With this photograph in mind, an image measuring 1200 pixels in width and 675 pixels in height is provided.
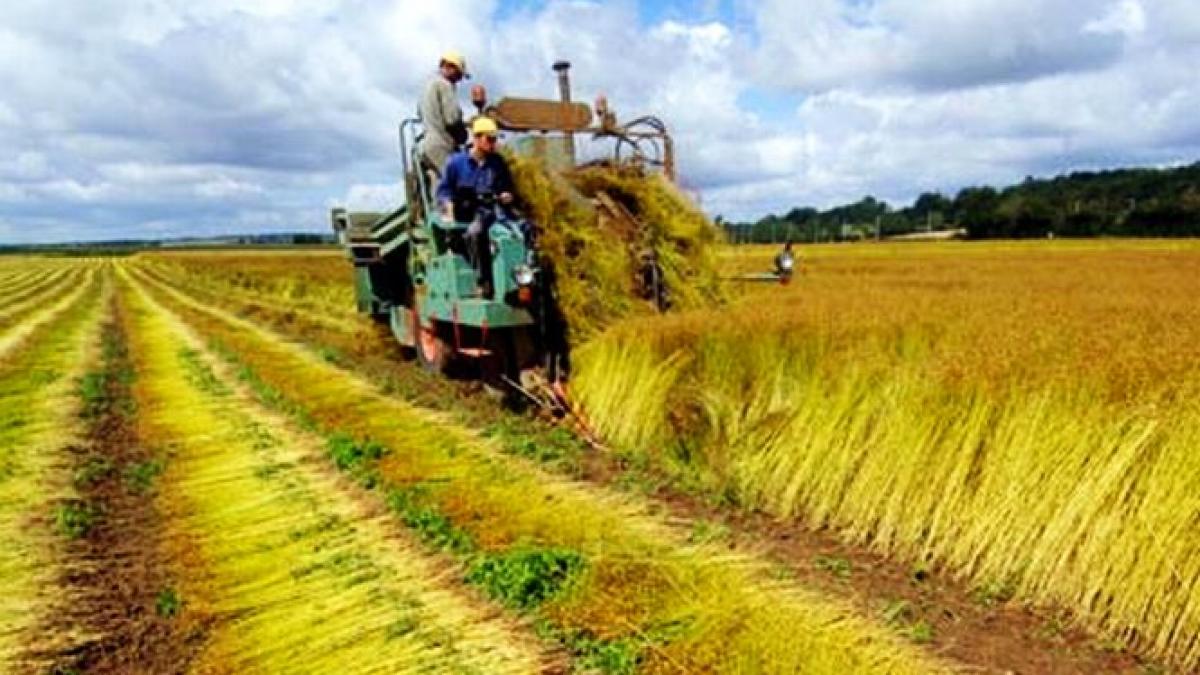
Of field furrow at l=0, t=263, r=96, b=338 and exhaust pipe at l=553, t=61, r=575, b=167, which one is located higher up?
exhaust pipe at l=553, t=61, r=575, b=167

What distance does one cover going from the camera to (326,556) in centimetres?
578

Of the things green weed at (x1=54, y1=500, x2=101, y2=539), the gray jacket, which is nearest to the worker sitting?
the gray jacket

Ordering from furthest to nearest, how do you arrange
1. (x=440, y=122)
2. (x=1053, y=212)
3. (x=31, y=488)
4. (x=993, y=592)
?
1. (x=1053, y=212)
2. (x=440, y=122)
3. (x=31, y=488)
4. (x=993, y=592)

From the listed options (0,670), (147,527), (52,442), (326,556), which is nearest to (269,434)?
(52,442)

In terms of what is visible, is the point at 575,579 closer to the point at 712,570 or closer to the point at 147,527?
the point at 712,570

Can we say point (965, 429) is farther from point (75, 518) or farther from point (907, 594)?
point (75, 518)

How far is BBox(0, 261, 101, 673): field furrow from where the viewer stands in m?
4.93

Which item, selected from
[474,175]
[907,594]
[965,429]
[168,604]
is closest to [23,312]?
[474,175]

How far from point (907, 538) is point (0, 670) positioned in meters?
4.19

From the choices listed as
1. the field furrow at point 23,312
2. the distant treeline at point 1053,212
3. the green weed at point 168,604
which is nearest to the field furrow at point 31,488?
the green weed at point 168,604

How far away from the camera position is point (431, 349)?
41.6ft

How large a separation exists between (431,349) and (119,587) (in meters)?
7.25

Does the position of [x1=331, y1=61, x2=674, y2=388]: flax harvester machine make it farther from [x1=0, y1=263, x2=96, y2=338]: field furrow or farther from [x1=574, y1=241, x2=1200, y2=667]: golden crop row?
[x1=0, y1=263, x2=96, y2=338]: field furrow

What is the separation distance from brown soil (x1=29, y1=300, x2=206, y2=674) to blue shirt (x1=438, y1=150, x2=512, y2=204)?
3.44 metres
